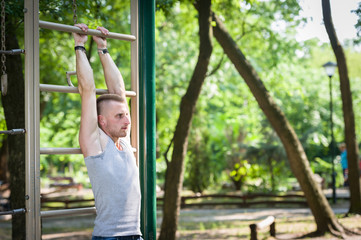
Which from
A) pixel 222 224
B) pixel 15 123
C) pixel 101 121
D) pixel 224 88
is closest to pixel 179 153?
pixel 15 123

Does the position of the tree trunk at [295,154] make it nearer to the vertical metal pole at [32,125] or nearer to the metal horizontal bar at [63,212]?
the metal horizontal bar at [63,212]

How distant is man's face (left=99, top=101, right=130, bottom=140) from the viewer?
119 inches

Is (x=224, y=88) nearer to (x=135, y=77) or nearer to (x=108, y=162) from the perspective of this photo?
(x=135, y=77)

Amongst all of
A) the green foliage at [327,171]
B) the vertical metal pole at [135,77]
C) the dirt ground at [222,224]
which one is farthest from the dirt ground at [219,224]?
the green foliage at [327,171]

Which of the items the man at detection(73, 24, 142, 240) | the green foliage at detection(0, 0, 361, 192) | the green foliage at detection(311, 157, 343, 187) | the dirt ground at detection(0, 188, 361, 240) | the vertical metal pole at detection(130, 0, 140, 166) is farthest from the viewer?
the green foliage at detection(311, 157, 343, 187)

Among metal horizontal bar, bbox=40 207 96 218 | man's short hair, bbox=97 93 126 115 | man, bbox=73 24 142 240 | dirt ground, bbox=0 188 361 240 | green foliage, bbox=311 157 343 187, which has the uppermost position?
man's short hair, bbox=97 93 126 115

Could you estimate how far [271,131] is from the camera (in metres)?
17.2

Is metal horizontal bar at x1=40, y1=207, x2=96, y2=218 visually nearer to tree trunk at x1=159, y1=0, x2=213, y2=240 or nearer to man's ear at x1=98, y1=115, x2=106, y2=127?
man's ear at x1=98, y1=115, x2=106, y2=127

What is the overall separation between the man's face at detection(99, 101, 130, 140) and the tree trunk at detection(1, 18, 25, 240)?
4.66m

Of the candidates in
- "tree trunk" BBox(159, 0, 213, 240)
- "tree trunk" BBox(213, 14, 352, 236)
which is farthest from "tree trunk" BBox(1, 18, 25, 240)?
"tree trunk" BBox(213, 14, 352, 236)

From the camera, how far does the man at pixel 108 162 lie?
→ 9.47ft

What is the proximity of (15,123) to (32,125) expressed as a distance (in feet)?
15.3

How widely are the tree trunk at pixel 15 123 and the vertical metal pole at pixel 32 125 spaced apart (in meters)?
4.44

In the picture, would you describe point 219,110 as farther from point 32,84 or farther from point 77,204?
point 32,84
